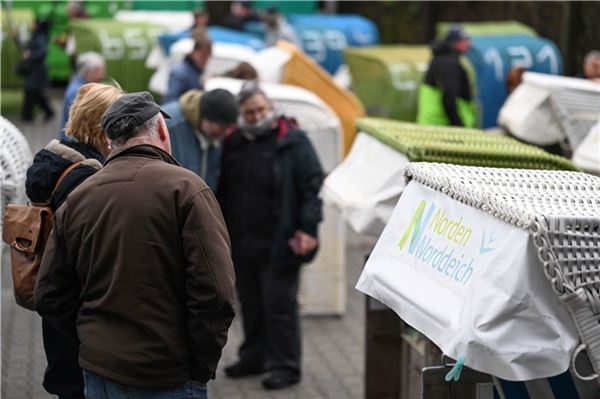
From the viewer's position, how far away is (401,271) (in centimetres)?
411

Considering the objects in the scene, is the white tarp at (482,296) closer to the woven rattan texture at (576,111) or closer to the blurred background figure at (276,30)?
the woven rattan texture at (576,111)

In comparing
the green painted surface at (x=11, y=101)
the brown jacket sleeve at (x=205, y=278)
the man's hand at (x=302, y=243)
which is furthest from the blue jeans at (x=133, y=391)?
the green painted surface at (x=11, y=101)

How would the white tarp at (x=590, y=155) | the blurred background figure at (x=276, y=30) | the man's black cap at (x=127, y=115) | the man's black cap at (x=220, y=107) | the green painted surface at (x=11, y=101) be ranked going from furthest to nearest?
1. the green painted surface at (x=11, y=101)
2. the blurred background figure at (x=276, y=30)
3. the white tarp at (x=590, y=155)
4. the man's black cap at (x=220, y=107)
5. the man's black cap at (x=127, y=115)

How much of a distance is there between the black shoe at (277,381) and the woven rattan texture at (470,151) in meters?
2.11

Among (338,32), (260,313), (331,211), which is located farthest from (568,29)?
(260,313)

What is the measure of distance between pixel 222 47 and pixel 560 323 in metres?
9.21

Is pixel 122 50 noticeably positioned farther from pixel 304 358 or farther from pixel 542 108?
pixel 304 358

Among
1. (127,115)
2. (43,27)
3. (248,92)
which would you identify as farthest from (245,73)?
(43,27)

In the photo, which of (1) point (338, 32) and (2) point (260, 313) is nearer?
(2) point (260, 313)

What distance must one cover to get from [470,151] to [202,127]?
2.09m

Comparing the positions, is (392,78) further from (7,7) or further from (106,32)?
(7,7)

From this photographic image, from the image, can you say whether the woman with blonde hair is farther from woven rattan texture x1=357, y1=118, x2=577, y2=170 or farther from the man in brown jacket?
woven rattan texture x1=357, y1=118, x2=577, y2=170

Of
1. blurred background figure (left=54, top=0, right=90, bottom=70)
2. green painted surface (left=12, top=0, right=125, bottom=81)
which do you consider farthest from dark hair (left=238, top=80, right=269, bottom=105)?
green painted surface (left=12, top=0, right=125, bottom=81)

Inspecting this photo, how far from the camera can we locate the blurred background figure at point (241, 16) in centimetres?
2017
